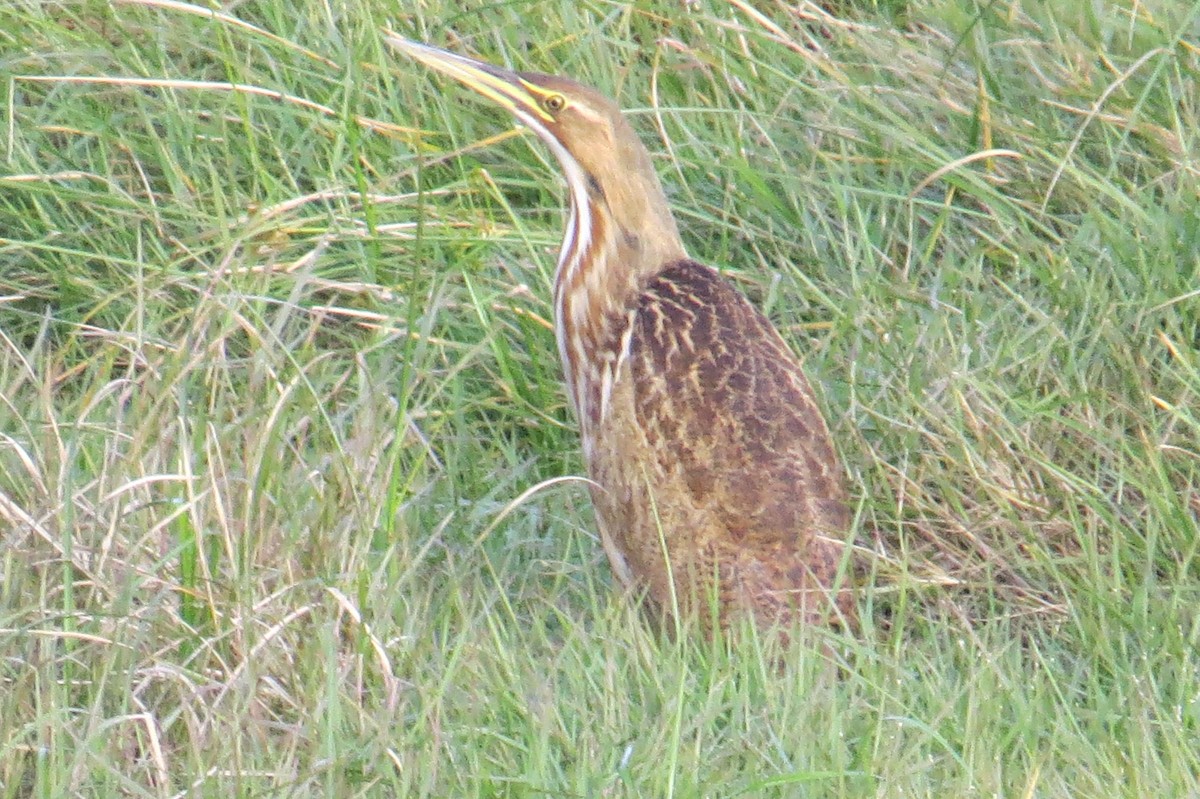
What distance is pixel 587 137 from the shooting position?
3.84 metres

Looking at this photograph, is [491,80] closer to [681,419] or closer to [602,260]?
[602,260]

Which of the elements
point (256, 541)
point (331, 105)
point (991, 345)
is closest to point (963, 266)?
point (991, 345)

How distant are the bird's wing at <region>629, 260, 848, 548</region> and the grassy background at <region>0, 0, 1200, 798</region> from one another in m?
0.19

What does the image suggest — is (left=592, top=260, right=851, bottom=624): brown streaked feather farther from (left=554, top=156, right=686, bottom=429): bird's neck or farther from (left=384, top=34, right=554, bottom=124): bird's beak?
(left=384, top=34, right=554, bottom=124): bird's beak

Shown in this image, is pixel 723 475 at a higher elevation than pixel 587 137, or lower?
lower

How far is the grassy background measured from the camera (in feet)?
9.14

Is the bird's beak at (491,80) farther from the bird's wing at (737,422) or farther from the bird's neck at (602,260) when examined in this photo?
the bird's wing at (737,422)

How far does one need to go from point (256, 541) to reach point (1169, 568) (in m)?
1.40

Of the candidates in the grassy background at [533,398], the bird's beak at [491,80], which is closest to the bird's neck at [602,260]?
the bird's beak at [491,80]

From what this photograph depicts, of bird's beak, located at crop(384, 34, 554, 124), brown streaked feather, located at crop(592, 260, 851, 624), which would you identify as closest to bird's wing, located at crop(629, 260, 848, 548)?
brown streaked feather, located at crop(592, 260, 851, 624)

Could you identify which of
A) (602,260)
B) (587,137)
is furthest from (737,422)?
(587,137)

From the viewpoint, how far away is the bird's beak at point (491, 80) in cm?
383

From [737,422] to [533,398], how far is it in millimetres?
730

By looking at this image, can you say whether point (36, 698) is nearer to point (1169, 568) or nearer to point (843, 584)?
point (843, 584)
